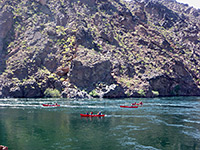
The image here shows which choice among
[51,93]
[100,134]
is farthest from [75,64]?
[100,134]

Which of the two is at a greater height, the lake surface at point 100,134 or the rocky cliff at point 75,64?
the rocky cliff at point 75,64

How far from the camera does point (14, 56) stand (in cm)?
17038

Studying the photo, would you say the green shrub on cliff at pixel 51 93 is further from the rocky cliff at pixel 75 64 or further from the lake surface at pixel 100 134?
the lake surface at pixel 100 134

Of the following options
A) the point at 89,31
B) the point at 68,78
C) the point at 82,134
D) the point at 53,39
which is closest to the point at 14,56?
the point at 53,39

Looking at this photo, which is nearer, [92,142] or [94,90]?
[92,142]

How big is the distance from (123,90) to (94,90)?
17644mm

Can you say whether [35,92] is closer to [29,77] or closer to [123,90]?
[29,77]

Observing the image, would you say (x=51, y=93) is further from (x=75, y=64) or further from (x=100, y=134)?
(x=100, y=134)

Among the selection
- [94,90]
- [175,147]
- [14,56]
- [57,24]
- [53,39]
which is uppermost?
[57,24]

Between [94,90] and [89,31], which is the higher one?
[89,31]

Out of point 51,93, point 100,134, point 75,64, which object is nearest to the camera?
point 100,134

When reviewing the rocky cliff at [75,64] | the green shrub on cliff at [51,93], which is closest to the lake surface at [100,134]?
the green shrub on cliff at [51,93]

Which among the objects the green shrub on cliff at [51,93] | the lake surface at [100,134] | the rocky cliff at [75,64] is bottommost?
the lake surface at [100,134]

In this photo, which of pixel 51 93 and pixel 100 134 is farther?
pixel 51 93
